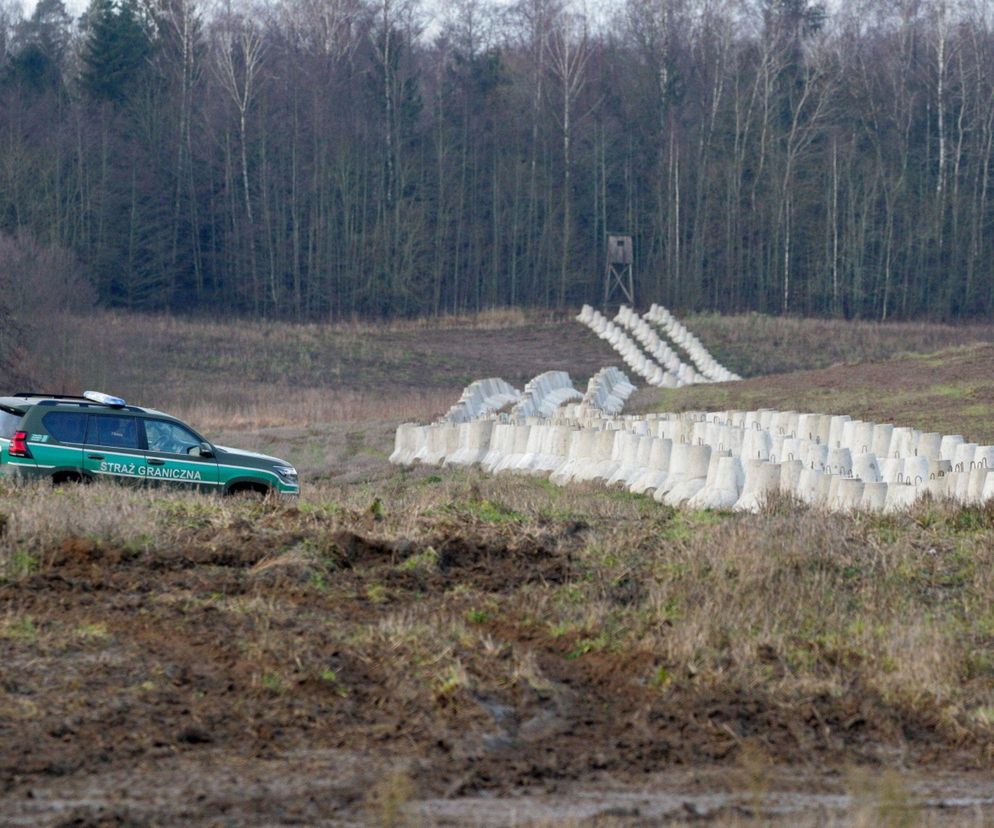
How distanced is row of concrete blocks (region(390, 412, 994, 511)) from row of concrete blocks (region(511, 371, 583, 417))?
15.7ft

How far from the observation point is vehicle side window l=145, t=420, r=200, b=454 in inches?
654

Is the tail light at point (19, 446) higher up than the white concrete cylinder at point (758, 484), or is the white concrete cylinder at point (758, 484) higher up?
the tail light at point (19, 446)

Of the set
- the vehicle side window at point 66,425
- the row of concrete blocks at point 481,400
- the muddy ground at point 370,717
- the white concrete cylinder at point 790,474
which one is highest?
the vehicle side window at point 66,425

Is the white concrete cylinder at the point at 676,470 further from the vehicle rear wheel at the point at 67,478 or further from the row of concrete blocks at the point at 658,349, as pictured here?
the row of concrete blocks at the point at 658,349

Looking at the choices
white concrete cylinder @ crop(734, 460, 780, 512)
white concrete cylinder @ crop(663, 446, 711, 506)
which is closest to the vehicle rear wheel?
white concrete cylinder @ crop(663, 446, 711, 506)

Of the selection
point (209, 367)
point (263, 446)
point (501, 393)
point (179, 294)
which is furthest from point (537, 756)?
point (179, 294)

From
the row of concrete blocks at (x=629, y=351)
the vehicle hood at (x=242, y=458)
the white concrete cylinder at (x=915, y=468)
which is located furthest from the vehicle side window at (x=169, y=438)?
the row of concrete blocks at (x=629, y=351)

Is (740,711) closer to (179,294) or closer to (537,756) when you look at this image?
(537,756)

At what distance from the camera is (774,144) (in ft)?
239

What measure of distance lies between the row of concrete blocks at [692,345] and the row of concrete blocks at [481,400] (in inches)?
373

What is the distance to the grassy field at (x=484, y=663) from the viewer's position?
6941mm

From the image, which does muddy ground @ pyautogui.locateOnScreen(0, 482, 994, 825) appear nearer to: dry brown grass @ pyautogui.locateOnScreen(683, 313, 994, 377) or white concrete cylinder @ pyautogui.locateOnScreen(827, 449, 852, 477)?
white concrete cylinder @ pyautogui.locateOnScreen(827, 449, 852, 477)

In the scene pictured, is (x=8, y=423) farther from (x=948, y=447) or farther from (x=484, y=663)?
(x=948, y=447)

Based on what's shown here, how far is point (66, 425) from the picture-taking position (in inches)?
625
